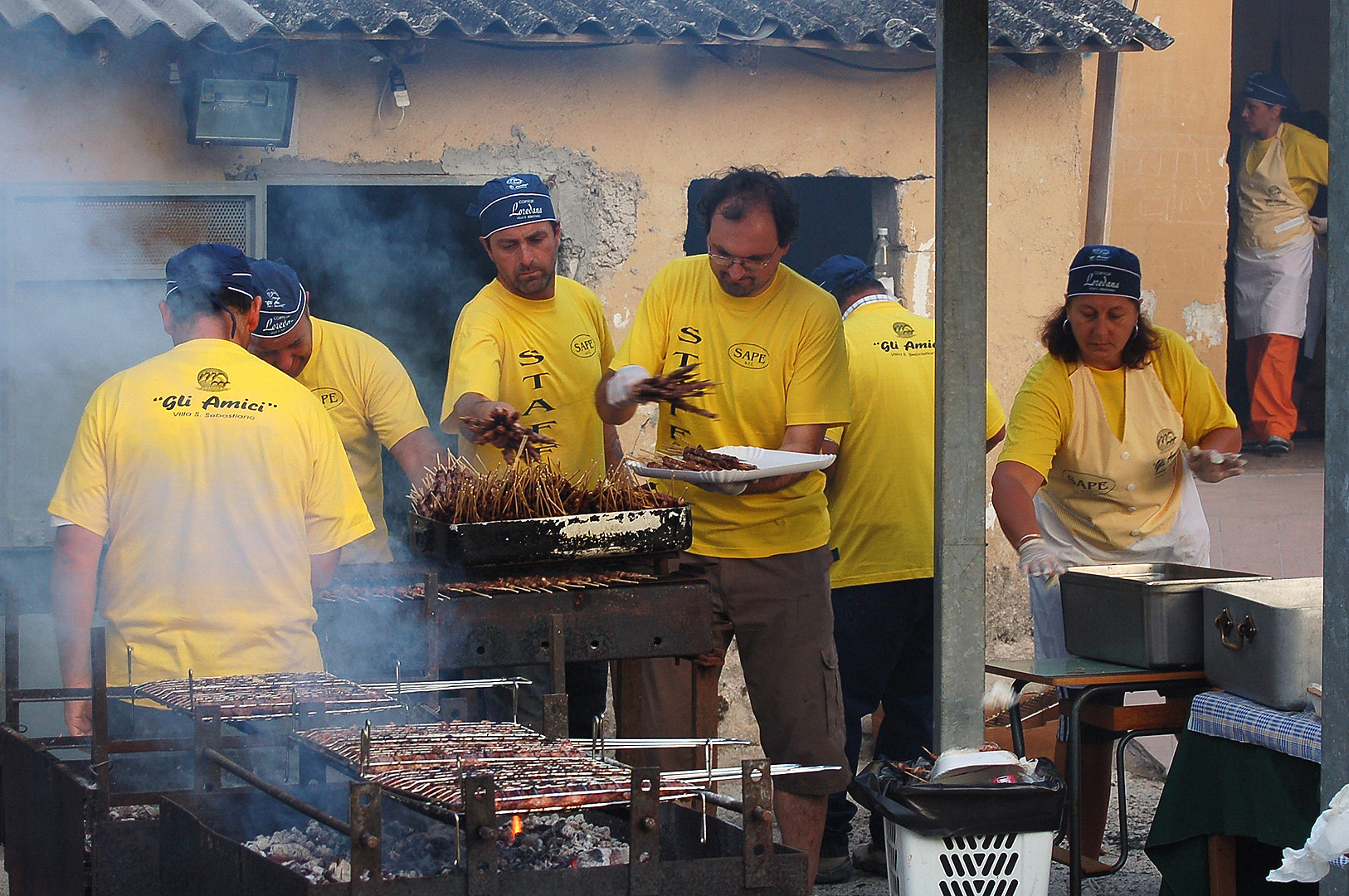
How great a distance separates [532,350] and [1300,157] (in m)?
6.38

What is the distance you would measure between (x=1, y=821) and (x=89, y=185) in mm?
2541

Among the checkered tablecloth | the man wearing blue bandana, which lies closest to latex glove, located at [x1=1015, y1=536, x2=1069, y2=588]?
the checkered tablecloth

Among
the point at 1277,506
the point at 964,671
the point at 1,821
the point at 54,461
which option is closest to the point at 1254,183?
the point at 1277,506

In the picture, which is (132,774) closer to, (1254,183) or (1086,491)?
(1086,491)

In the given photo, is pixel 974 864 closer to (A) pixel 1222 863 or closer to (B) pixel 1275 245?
(A) pixel 1222 863

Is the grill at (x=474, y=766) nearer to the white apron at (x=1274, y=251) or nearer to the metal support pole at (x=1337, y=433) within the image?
the metal support pole at (x=1337, y=433)

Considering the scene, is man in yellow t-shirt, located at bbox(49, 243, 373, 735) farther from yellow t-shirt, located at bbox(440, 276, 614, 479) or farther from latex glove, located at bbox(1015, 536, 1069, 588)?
latex glove, located at bbox(1015, 536, 1069, 588)

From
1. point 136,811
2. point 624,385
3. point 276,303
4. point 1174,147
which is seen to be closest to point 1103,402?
point 624,385

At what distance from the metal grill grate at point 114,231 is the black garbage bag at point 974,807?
3871 mm

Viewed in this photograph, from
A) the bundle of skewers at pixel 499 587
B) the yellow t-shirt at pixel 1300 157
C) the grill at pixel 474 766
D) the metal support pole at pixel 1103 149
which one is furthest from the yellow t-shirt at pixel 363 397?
the yellow t-shirt at pixel 1300 157

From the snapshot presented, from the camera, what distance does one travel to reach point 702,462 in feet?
15.0

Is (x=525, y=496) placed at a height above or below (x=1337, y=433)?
below

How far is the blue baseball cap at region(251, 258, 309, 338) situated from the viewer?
5023mm

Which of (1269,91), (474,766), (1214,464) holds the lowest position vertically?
(474,766)
